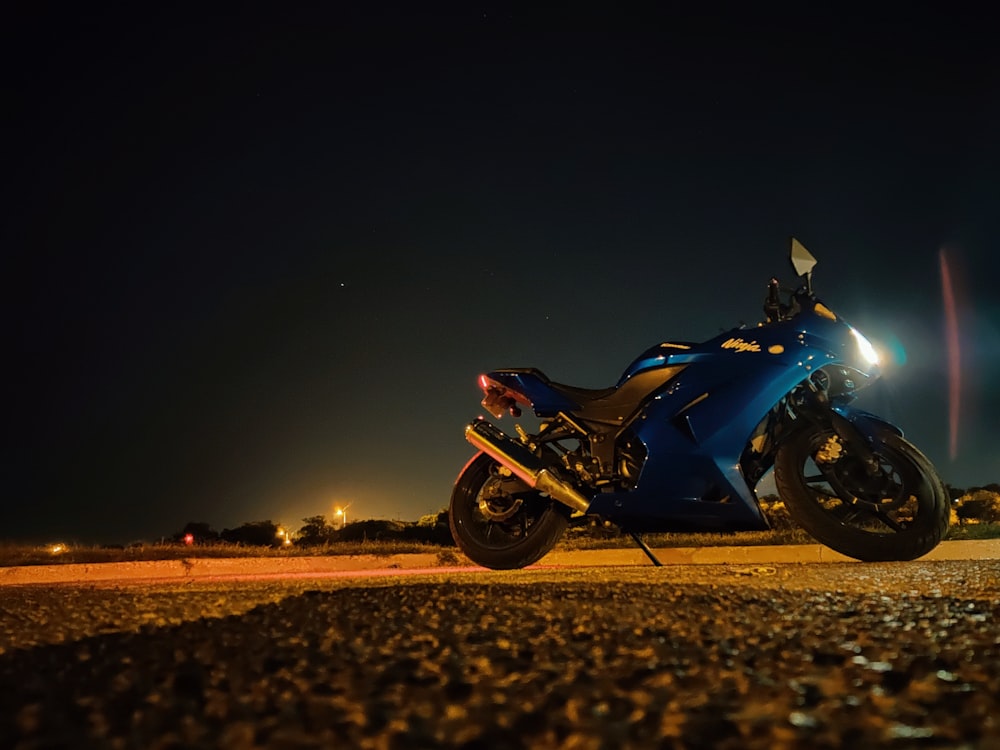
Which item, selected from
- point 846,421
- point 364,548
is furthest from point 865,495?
point 364,548

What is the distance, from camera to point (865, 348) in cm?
525

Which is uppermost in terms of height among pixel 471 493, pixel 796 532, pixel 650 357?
pixel 650 357

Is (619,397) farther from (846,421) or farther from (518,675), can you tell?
(518,675)

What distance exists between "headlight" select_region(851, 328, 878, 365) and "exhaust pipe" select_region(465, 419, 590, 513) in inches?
84.7

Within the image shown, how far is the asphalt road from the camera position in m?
1.14

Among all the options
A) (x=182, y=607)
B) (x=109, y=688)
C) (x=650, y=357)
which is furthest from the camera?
(x=650, y=357)

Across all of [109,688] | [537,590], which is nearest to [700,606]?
[537,590]

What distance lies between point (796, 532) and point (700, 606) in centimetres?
845

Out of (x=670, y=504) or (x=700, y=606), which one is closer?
(x=700, y=606)

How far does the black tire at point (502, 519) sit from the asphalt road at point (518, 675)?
2.94 metres

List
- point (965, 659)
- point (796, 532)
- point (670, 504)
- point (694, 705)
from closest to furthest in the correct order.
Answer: point (694, 705) < point (965, 659) < point (670, 504) < point (796, 532)

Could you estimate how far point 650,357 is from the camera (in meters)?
5.50

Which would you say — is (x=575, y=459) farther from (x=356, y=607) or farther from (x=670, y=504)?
(x=356, y=607)

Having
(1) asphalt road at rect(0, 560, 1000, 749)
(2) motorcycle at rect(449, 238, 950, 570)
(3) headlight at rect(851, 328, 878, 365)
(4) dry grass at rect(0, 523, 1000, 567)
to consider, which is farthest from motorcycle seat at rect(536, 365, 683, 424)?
(4) dry grass at rect(0, 523, 1000, 567)
